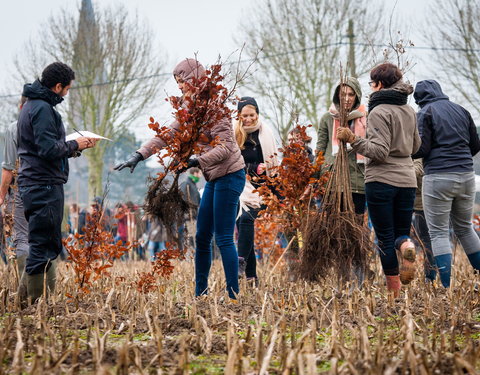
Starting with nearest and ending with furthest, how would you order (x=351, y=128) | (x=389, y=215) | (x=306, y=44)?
(x=389, y=215) < (x=351, y=128) < (x=306, y=44)

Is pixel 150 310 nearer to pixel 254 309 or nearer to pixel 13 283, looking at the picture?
pixel 254 309

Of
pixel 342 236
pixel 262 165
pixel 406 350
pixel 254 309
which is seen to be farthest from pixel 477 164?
pixel 406 350

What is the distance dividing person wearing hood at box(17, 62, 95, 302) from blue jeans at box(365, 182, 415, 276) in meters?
2.12

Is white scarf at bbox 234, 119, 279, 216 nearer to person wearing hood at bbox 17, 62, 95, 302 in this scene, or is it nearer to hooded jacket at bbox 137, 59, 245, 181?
hooded jacket at bbox 137, 59, 245, 181

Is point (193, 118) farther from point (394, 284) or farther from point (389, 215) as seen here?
point (394, 284)

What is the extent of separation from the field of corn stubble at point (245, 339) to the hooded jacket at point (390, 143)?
33.3 inches

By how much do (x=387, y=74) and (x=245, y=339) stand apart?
105 inches

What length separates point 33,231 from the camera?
4.59m

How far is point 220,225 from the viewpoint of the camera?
16.3 ft

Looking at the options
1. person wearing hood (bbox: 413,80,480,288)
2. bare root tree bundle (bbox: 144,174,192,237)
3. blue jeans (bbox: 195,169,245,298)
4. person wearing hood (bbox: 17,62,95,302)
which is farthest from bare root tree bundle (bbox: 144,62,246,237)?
person wearing hood (bbox: 413,80,480,288)

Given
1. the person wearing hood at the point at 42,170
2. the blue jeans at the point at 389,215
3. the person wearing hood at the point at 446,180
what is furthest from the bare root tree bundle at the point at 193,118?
the person wearing hood at the point at 446,180

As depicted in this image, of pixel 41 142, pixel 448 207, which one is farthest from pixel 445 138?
pixel 41 142

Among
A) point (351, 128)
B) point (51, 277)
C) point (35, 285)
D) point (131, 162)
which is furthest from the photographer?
point (351, 128)

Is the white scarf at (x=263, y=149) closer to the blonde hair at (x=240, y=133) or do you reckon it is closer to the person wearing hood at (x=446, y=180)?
the blonde hair at (x=240, y=133)
